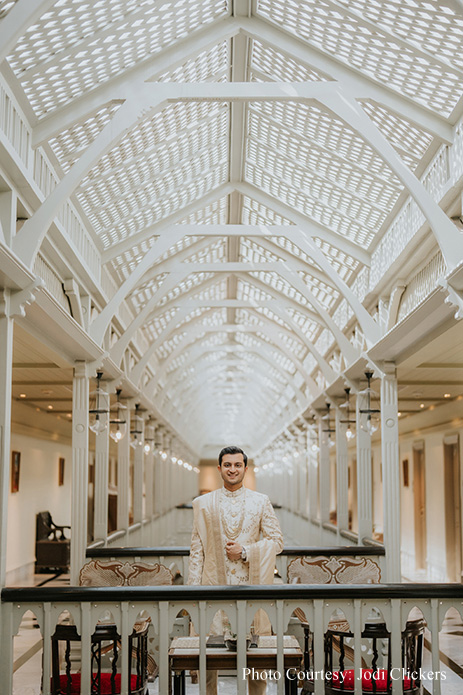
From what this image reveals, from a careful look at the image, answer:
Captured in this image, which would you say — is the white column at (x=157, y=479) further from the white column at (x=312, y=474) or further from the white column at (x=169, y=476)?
the white column at (x=312, y=474)

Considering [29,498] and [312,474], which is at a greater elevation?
[312,474]

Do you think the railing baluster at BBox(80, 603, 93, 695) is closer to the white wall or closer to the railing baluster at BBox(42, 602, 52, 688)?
the railing baluster at BBox(42, 602, 52, 688)

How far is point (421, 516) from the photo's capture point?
781 inches

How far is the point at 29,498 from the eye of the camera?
19703 mm

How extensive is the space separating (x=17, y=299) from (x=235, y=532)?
2.46 metres

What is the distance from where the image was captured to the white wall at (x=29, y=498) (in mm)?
17750

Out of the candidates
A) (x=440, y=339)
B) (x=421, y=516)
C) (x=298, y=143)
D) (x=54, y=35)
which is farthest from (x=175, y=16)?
(x=421, y=516)

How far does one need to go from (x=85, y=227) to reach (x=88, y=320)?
1.28 meters

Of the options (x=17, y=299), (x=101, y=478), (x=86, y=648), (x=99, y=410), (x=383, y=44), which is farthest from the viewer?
(x=101, y=478)

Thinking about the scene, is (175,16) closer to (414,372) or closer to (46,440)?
(414,372)

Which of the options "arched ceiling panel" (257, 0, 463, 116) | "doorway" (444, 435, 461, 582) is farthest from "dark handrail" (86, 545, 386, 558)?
"doorway" (444, 435, 461, 582)

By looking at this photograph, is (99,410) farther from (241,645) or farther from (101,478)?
(241,645)

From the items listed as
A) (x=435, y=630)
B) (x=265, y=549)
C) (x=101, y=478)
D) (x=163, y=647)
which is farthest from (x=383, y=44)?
(x=101, y=478)

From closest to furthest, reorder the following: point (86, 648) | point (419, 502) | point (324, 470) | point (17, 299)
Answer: point (86, 648) → point (17, 299) → point (324, 470) → point (419, 502)
